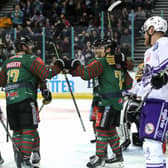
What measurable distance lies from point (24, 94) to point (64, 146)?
1.55m

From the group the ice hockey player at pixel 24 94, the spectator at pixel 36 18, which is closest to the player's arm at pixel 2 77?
the ice hockey player at pixel 24 94

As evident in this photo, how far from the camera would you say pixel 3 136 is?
615 centimetres

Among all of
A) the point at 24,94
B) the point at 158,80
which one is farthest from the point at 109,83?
the point at 158,80

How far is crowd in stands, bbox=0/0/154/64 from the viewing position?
36.9 ft

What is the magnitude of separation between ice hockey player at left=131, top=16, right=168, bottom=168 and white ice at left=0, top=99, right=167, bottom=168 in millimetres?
1232

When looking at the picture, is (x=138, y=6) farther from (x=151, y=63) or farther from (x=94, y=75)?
(x=151, y=63)

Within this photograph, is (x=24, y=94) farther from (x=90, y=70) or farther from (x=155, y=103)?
(x=155, y=103)

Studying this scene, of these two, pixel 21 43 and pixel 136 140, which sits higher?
pixel 21 43

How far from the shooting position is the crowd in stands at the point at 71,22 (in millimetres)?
11250

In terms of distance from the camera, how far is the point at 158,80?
10.1ft

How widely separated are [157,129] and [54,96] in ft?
26.8

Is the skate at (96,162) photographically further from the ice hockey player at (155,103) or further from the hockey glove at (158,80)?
the hockey glove at (158,80)

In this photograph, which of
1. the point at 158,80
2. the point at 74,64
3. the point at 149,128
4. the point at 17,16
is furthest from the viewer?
the point at 17,16

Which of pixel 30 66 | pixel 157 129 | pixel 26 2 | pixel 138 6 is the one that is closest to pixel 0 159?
pixel 30 66
